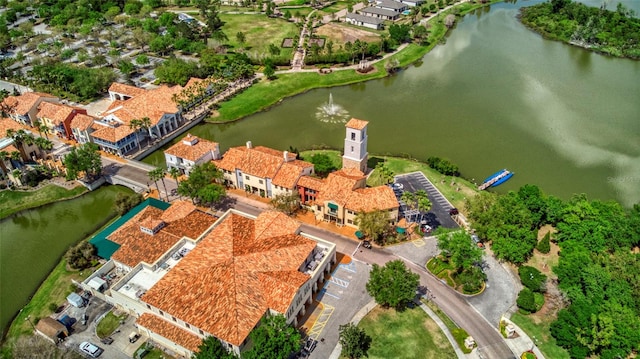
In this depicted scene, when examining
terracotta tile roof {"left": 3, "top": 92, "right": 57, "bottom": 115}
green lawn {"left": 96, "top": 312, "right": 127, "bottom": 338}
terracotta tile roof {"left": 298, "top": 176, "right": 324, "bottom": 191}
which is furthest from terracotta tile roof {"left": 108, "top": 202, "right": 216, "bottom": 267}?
terracotta tile roof {"left": 3, "top": 92, "right": 57, "bottom": 115}

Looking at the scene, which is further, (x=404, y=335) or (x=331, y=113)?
(x=331, y=113)

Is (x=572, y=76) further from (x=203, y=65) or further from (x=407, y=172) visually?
(x=203, y=65)

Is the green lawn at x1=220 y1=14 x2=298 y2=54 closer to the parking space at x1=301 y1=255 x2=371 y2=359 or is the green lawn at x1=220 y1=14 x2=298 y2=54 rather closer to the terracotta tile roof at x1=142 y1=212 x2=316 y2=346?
the terracotta tile roof at x1=142 y1=212 x2=316 y2=346

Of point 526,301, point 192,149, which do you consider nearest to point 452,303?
point 526,301

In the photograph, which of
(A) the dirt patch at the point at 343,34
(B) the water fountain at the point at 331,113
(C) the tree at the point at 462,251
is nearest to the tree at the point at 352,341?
(C) the tree at the point at 462,251

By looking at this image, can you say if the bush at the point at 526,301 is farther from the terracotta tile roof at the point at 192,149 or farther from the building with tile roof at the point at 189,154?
the terracotta tile roof at the point at 192,149

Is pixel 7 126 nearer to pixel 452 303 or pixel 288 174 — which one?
pixel 288 174
